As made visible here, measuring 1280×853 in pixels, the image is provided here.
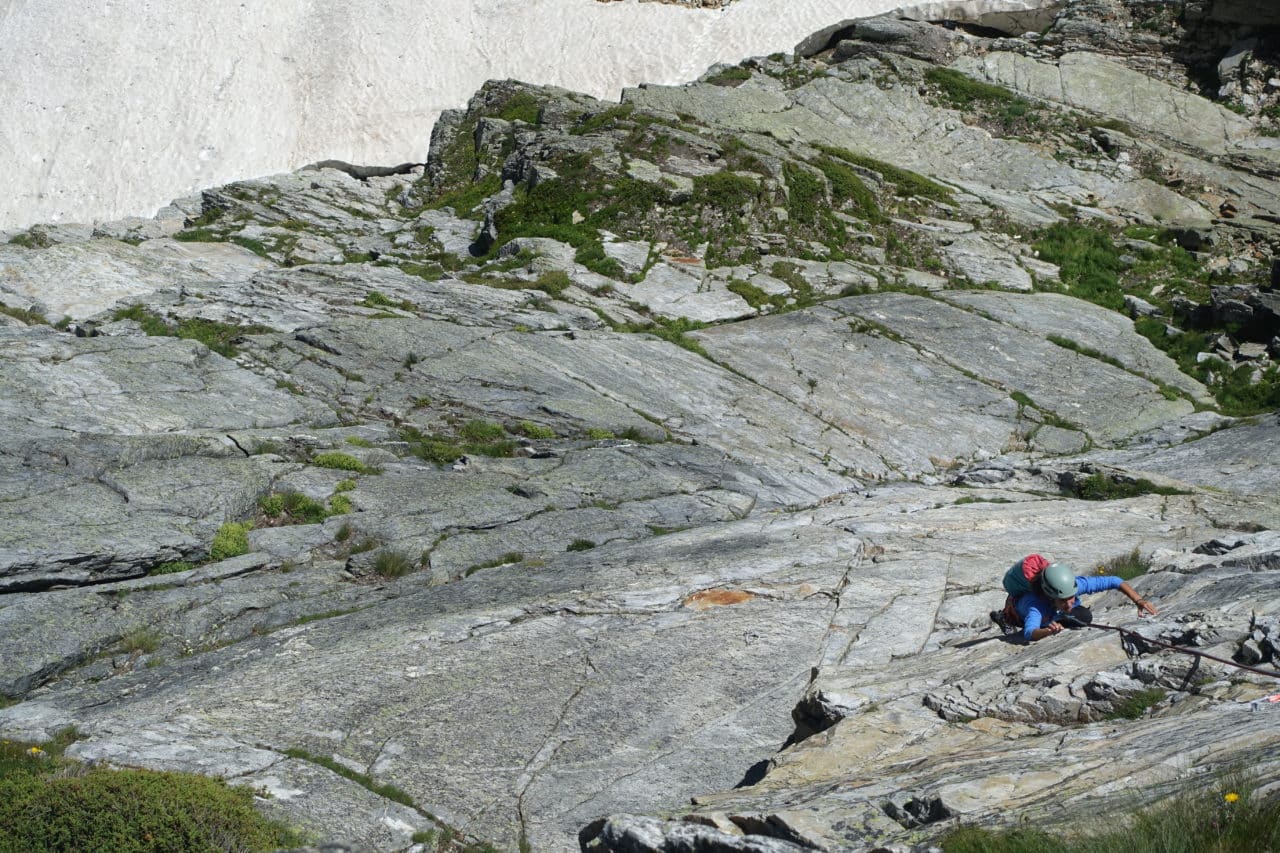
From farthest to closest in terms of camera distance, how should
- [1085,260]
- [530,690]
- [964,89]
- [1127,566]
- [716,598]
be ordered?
[964,89]
[1085,260]
[716,598]
[1127,566]
[530,690]

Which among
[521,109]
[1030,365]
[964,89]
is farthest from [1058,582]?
[964,89]

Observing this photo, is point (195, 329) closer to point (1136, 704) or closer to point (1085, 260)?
point (1136, 704)

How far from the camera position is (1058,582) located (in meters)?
7.95

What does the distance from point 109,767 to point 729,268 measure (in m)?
18.3

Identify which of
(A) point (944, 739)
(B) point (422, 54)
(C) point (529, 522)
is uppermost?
(B) point (422, 54)

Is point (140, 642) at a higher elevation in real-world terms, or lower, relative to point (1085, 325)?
lower

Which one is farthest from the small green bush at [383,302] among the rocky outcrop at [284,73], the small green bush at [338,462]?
the rocky outcrop at [284,73]

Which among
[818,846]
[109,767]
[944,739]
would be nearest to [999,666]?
[944,739]

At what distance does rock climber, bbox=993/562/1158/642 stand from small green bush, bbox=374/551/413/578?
21.8 ft

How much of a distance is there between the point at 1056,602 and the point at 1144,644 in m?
1.13

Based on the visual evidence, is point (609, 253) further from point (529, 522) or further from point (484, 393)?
point (529, 522)

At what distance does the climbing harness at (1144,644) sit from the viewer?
240 inches

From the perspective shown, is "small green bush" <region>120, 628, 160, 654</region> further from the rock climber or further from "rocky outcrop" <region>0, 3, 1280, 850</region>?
the rock climber

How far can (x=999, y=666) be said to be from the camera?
739cm
